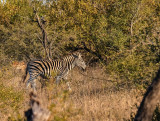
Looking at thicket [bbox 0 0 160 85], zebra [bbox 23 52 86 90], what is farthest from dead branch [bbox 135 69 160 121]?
zebra [bbox 23 52 86 90]

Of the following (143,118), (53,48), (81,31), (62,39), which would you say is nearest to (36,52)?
(53,48)

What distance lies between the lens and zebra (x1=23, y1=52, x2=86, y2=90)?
35.3 feet

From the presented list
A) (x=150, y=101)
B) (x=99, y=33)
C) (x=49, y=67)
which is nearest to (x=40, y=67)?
(x=49, y=67)

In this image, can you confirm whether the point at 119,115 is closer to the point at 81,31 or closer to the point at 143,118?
the point at 143,118

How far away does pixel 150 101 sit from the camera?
3703 millimetres

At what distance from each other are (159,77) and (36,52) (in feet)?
37.3

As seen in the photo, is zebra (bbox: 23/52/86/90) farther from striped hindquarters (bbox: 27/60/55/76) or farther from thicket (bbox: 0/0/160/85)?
thicket (bbox: 0/0/160/85)

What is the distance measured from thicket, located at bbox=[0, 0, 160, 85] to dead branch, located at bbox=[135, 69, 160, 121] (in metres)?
2.31

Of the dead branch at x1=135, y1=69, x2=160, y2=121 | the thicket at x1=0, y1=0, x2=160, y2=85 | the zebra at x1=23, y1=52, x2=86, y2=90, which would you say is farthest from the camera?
the zebra at x1=23, y1=52, x2=86, y2=90

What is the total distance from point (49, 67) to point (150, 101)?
25.8 ft

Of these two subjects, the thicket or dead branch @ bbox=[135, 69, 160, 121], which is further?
the thicket

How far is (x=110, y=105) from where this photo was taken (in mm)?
7008

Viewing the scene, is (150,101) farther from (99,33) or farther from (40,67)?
(40,67)

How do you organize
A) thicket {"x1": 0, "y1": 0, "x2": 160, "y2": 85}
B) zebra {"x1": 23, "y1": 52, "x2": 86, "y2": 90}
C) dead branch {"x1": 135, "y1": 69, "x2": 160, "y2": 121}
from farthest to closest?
zebra {"x1": 23, "y1": 52, "x2": 86, "y2": 90}
thicket {"x1": 0, "y1": 0, "x2": 160, "y2": 85}
dead branch {"x1": 135, "y1": 69, "x2": 160, "y2": 121}
